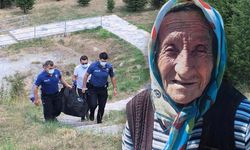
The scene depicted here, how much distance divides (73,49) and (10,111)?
38.0 ft

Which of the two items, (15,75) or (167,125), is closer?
(167,125)

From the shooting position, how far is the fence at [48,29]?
77.4ft

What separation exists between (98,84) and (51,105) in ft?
3.16

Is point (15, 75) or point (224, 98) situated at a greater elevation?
point (224, 98)

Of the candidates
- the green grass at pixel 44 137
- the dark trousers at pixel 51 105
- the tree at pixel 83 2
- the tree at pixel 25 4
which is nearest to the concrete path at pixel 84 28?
the tree at pixel 83 2

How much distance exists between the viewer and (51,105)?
10.6m

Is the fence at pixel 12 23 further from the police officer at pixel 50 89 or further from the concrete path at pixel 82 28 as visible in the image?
the police officer at pixel 50 89

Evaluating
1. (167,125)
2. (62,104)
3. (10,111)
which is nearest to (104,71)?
(62,104)

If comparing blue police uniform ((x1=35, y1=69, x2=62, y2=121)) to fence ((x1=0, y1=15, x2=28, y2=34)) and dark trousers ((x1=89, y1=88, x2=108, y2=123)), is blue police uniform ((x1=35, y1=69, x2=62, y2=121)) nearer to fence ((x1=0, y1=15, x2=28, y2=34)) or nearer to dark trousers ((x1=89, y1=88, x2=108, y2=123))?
dark trousers ((x1=89, y1=88, x2=108, y2=123))

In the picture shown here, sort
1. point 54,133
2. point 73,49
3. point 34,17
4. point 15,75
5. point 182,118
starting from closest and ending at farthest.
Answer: point 182,118, point 54,133, point 15,75, point 73,49, point 34,17

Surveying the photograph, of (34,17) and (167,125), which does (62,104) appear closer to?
(167,125)

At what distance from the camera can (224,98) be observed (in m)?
2.13

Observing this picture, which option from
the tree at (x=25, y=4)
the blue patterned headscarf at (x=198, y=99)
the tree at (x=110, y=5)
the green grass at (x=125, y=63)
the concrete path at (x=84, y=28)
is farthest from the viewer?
the tree at (x=25, y=4)

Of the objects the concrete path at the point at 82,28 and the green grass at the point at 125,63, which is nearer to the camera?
the green grass at the point at 125,63
